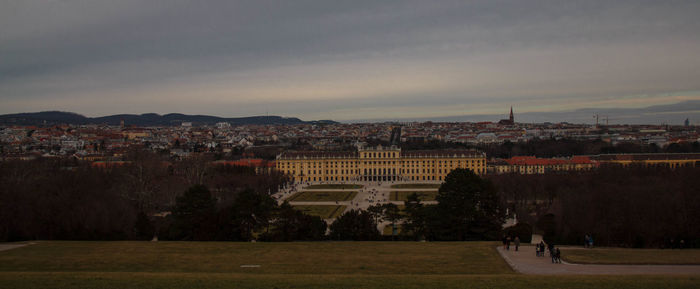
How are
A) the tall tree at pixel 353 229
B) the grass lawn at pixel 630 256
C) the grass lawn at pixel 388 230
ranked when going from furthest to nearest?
the grass lawn at pixel 388 230 → the tall tree at pixel 353 229 → the grass lawn at pixel 630 256

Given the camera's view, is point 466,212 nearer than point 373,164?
Yes

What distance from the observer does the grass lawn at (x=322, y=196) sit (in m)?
51.5

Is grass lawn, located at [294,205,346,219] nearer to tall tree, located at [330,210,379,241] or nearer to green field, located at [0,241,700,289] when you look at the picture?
tall tree, located at [330,210,379,241]

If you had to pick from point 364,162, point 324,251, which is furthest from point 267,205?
point 364,162

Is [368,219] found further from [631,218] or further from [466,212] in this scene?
[631,218]

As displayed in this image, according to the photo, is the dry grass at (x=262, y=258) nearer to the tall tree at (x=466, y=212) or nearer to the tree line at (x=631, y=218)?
the tall tree at (x=466, y=212)

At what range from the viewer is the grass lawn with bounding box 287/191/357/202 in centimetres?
5153

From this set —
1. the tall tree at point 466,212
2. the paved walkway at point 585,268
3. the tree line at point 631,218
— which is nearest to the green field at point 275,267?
the paved walkway at point 585,268

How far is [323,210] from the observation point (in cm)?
4234

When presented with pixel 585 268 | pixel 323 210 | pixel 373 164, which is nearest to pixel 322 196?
pixel 323 210

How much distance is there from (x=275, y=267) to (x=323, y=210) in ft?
84.4

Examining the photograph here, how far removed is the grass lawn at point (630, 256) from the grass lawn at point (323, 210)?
21.7 m

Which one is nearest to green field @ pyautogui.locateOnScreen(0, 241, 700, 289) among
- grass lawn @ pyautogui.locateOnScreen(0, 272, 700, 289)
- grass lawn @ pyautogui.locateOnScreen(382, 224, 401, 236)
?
grass lawn @ pyautogui.locateOnScreen(0, 272, 700, 289)

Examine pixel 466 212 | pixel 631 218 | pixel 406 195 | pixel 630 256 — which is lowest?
pixel 406 195
